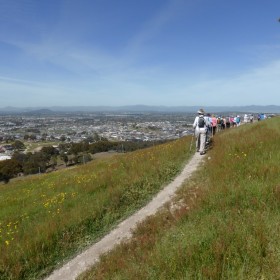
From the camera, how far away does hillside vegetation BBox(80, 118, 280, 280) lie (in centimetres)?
436

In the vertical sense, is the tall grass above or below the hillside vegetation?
below

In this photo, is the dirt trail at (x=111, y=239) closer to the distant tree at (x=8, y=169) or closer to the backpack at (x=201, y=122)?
the backpack at (x=201, y=122)

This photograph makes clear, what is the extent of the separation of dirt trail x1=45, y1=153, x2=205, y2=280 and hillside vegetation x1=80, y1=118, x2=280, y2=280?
53cm

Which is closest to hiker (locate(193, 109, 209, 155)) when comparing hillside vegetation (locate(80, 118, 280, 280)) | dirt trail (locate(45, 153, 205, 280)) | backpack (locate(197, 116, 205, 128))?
backpack (locate(197, 116, 205, 128))

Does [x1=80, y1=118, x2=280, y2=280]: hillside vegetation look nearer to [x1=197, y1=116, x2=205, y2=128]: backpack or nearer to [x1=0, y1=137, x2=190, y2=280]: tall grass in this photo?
[x1=0, y1=137, x2=190, y2=280]: tall grass

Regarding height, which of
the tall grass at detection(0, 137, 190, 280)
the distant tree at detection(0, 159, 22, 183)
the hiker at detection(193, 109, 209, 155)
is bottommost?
the distant tree at detection(0, 159, 22, 183)

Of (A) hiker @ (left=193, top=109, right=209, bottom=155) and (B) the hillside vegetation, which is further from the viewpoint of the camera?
(A) hiker @ (left=193, top=109, right=209, bottom=155)

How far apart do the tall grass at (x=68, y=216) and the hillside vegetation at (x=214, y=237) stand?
1563mm

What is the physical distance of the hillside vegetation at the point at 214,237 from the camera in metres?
4.36

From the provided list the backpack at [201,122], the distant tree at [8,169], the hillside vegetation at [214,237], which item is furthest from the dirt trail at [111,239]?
the distant tree at [8,169]

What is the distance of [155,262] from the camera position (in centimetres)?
500

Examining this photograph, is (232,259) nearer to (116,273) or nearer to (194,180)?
(116,273)

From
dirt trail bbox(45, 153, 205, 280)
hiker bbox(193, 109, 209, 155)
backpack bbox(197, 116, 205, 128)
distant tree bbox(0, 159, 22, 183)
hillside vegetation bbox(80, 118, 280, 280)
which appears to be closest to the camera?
hillside vegetation bbox(80, 118, 280, 280)

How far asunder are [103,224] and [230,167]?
4.70 m
